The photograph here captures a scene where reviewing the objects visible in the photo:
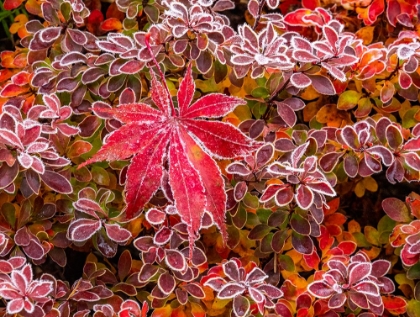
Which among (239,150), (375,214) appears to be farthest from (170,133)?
(375,214)

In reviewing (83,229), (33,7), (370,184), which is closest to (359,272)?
(370,184)

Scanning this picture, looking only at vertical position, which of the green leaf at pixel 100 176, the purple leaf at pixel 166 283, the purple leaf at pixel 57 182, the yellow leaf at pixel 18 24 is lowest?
the purple leaf at pixel 166 283

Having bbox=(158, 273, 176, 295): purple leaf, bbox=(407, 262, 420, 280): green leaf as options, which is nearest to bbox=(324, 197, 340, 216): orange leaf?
bbox=(407, 262, 420, 280): green leaf

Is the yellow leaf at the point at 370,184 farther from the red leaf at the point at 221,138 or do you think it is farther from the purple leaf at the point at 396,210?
the red leaf at the point at 221,138

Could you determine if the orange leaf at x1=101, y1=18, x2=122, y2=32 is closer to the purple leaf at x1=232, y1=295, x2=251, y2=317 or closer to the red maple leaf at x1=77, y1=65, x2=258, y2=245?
the red maple leaf at x1=77, y1=65, x2=258, y2=245

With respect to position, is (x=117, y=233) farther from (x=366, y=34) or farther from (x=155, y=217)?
(x=366, y=34)

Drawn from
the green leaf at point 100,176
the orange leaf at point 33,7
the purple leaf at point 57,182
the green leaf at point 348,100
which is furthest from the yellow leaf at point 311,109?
the orange leaf at point 33,7

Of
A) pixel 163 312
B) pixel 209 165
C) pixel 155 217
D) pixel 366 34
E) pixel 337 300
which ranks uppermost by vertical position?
pixel 209 165
